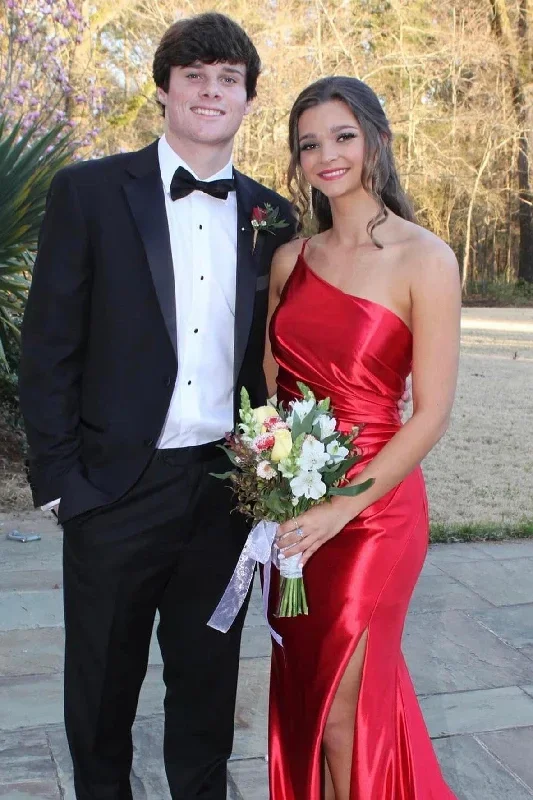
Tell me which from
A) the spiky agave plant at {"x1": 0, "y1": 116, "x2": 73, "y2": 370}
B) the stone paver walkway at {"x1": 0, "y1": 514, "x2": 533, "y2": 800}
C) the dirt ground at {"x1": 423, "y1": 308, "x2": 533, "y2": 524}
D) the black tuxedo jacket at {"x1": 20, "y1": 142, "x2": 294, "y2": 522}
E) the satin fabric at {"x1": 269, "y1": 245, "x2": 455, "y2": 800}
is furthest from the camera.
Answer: the dirt ground at {"x1": 423, "y1": 308, "x2": 533, "y2": 524}

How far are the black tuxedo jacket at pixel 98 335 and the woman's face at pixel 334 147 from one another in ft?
1.59

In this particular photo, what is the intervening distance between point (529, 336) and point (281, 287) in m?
15.6

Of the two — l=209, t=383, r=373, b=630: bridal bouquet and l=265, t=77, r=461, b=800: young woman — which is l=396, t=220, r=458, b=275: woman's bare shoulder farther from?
l=209, t=383, r=373, b=630: bridal bouquet

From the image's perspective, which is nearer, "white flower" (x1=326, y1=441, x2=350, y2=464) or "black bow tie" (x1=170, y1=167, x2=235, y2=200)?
"white flower" (x1=326, y1=441, x2=350, y2=464)

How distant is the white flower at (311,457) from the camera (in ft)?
7.53

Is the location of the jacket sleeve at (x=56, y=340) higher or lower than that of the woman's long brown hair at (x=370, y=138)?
lower

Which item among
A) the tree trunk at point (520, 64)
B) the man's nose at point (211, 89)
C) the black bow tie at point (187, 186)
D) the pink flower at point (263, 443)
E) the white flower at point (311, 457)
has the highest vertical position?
the tree trunk at point (520, 64)

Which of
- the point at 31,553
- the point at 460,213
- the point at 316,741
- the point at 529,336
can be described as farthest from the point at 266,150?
the point at 316,741

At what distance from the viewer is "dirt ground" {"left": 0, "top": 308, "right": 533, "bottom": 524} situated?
6.84 metres

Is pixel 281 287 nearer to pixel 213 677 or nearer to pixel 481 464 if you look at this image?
pixel 213 677

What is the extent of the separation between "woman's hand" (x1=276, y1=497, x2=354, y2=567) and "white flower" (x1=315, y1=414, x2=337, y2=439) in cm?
19

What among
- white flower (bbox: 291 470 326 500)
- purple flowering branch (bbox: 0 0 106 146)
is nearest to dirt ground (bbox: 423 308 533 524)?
white flower (bbox: 291 470 326 500)

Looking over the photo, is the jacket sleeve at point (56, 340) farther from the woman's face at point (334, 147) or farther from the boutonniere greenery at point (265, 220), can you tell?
the woman's face at point (334, 147)

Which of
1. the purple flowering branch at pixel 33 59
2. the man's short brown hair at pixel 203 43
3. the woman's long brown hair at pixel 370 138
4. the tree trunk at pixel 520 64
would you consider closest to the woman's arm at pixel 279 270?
the woman's long brown hair at pixel 370 138
